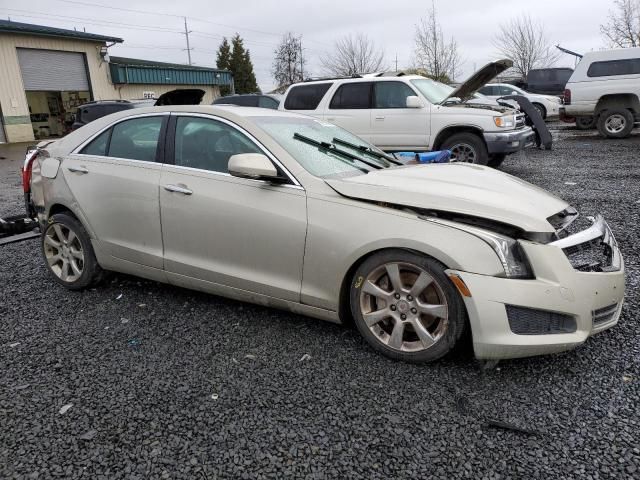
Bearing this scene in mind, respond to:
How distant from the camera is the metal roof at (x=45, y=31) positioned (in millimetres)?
21763

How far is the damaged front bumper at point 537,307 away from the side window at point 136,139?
8.00 ft

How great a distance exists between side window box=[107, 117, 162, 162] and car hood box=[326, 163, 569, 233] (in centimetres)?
152

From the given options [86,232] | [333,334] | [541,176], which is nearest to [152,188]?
[86,232]

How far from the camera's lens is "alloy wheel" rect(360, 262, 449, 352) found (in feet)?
9.20

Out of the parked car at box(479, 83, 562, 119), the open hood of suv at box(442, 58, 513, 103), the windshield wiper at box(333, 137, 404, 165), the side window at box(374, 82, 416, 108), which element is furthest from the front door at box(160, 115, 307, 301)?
the parked car at box(479, 83, 562, 119)

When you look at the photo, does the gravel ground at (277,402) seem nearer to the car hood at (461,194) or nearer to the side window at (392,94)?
the car hood at (461,194)

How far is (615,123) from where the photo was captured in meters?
14.2

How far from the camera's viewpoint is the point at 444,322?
2781 millimetres

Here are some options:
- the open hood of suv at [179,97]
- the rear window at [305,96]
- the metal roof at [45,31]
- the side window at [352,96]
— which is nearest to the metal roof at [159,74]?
the metal roof at [45,31]

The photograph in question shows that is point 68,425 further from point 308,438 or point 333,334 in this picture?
point 333,334

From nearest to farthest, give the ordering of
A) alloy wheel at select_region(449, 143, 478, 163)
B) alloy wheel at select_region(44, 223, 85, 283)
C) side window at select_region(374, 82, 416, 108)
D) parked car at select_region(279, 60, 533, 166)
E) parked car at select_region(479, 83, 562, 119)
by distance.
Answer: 1. alloy wheel at select_region(44, 223, 85, 283)
2. parked car at select_region(279, 60, 533, 166)
3. alloy wheel at select_region(449, 143, 478, 163)
4. side window at select_region(374, 82, 416, 108)
5. parked car at select_region(479, 83, 562, 119)

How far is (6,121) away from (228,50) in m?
27.5

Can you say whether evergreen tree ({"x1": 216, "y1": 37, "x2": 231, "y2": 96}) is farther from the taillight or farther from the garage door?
the taillight

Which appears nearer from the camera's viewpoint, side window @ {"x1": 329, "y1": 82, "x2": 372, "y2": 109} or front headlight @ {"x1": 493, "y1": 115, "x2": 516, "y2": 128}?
front headlight @ {"x1": 493, "y1": 115, "x2": 516, "y2": 128}
